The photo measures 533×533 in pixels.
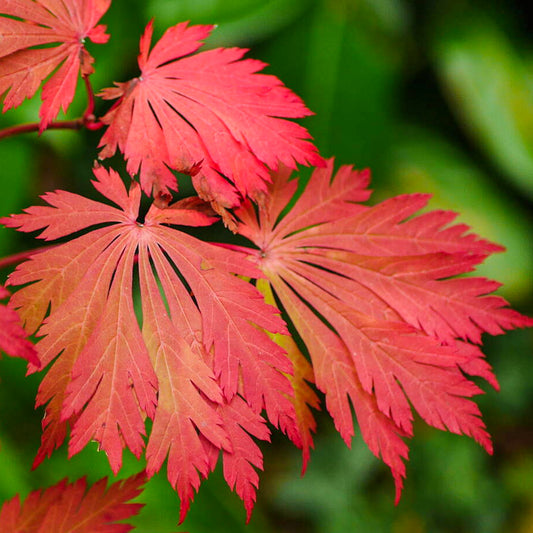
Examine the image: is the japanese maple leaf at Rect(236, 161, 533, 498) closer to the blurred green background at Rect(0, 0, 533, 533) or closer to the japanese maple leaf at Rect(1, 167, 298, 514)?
the japanese maple leaf at Rect(1, 167, 298, 514)

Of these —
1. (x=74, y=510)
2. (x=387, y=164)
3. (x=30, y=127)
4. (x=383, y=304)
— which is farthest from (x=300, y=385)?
(x=387, y=164)

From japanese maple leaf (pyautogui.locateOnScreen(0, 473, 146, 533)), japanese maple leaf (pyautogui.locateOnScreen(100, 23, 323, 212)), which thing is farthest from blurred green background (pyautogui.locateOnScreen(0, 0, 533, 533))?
japanese maple leaf (pyautogui.locateOnScreen(100, 23, 323, 212))

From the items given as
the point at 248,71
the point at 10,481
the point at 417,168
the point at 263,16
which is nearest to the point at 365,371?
the point at 248,71

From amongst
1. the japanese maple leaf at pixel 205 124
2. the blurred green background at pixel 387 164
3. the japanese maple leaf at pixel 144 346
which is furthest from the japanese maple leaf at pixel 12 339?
the blurred green background at pixel 387 164

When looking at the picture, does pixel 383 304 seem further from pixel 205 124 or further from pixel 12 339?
pixel 12 339

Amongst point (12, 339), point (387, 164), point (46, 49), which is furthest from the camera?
point (387, 164)

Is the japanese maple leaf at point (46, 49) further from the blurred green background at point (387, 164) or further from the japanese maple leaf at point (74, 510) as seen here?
the blurred green background at point (387, 164)
